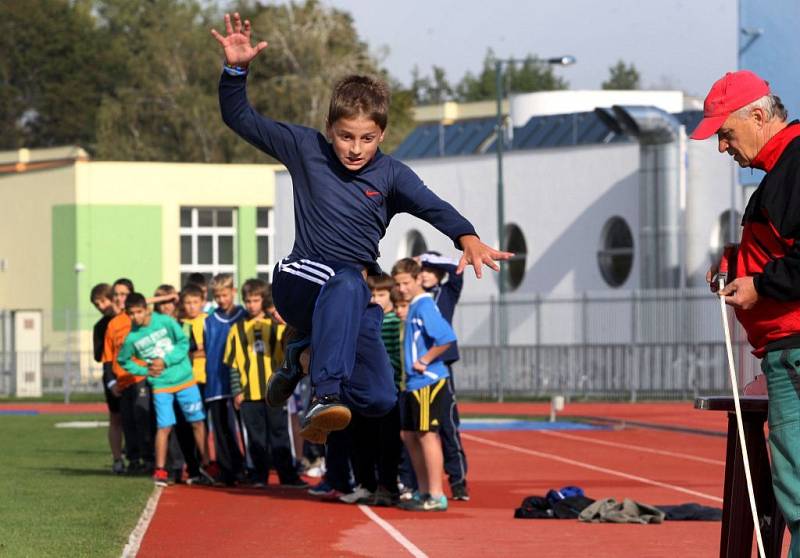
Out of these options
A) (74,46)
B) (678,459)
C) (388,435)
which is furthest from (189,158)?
(388,435)

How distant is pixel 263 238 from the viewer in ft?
191

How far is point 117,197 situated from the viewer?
55594 millimetres

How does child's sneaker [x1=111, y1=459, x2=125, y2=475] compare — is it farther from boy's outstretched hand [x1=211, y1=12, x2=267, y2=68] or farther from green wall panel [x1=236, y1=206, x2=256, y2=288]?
green wall panel [x1=236, y1=206, x2=256, y2=288]

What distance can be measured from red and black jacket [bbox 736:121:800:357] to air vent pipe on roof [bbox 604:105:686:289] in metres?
31.6

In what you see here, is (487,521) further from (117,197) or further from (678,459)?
(117,197)

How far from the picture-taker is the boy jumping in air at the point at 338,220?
7.91 m

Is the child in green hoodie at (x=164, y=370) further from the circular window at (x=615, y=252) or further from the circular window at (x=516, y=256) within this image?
the circular window at (x=516, y=256)

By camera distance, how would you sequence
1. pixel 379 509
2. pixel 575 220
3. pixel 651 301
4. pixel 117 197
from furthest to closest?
pixel 117 197, pixel 575 220, pixel 651 301, pixel 379 509

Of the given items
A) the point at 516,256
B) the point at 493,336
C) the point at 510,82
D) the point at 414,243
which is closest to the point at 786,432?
the point at 493,336

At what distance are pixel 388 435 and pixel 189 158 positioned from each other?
60.4 metres

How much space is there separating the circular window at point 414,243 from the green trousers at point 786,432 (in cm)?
3956

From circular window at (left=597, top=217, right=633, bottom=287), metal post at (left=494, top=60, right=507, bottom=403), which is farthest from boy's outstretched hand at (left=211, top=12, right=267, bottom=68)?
circular window at (left=597, top=217, right=633, bottom=287)

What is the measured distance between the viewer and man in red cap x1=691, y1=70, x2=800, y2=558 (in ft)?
21.4

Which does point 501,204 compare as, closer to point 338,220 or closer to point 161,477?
point 161,477
